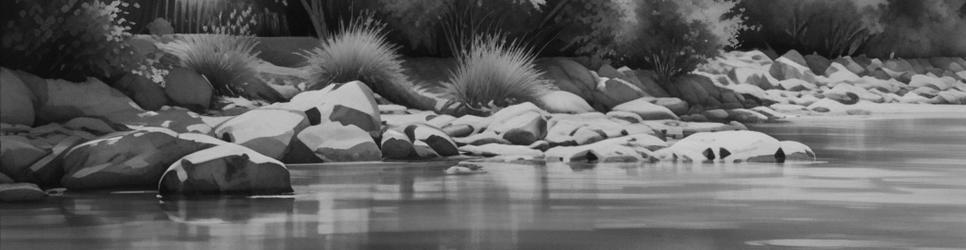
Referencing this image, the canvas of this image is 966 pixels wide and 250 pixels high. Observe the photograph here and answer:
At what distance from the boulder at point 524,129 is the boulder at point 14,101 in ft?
17.8

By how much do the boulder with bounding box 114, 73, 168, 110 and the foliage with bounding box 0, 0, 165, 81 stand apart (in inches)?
5.4

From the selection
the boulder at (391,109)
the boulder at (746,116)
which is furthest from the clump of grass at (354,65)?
the boulder at (746,116)

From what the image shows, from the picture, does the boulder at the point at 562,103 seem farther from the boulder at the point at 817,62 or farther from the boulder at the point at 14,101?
the boulder at the point at 817,62

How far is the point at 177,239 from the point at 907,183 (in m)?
6.50

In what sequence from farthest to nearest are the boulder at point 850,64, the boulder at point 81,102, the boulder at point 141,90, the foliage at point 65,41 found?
the boulder at point 850,64 → the boulder at point 141,90 → the foliage at point 65,41 → the boulder at point 81,102

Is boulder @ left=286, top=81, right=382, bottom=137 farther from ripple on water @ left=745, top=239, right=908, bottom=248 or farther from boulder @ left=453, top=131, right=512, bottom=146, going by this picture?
ripple on water @ left=745, top=239, right=908, bottom=248

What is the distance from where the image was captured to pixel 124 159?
12.1 m

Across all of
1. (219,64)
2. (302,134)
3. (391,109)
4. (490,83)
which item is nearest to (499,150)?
(302,134)

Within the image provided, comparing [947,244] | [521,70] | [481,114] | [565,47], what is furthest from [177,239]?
[565,47]

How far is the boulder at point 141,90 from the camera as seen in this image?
17250 mm

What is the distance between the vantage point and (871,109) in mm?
32312

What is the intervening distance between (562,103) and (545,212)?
13691 mm

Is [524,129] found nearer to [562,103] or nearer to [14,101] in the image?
[562,103]

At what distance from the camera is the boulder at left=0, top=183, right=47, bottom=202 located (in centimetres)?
1052
